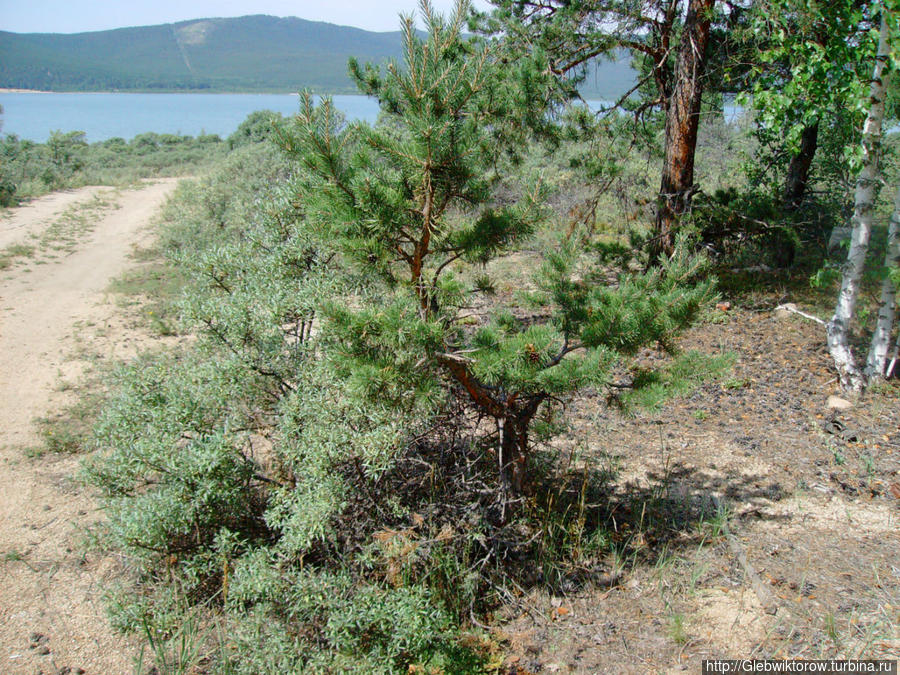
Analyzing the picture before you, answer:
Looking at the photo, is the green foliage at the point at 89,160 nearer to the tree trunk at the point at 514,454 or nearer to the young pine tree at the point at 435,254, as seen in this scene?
the young pine tree at the point at 435,254

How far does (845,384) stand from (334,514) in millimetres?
4740

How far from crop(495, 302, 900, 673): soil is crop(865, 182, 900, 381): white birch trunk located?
0.74 ft

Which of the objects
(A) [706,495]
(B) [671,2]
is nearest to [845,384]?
(A) [706,495]

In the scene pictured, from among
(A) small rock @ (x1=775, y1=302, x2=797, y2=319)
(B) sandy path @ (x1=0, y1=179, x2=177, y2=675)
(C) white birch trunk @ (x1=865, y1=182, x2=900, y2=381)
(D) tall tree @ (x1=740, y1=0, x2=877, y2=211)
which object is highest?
(D) tall tree @ (x1=740, y1=0, x2=877, y2=211)

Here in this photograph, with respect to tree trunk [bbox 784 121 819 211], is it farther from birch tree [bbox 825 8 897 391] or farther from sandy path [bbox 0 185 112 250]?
sandy path [bbox 0 185 112 250]

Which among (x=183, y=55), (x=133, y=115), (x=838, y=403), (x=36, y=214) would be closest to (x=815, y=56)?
(x=838, y=403)

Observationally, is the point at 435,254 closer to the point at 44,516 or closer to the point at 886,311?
the point at 44,516

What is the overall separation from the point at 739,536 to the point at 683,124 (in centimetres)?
478

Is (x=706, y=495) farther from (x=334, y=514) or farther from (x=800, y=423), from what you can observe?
(x=334, y=514)

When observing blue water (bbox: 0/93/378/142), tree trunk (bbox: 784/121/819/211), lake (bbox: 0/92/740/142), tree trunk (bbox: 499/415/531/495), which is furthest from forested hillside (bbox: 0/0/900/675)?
blue water (bbox: 0/93/378/142)

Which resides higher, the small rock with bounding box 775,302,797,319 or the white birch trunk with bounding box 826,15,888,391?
the white birch trunk with bounding box 826,15,888,391

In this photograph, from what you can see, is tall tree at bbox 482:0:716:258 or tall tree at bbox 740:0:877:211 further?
tall tree at bbox 482:0:716:258

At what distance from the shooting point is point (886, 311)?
5.22 meters

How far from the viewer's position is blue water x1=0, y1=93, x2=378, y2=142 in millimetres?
39244
